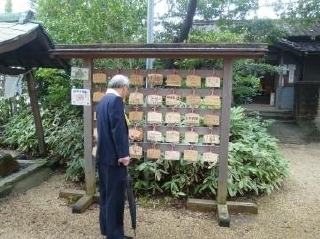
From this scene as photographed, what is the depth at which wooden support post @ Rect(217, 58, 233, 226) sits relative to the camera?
4691 mm

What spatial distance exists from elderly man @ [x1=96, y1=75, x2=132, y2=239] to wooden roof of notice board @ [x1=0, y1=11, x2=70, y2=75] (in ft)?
5.38

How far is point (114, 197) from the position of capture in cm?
370

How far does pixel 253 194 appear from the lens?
5.60 m

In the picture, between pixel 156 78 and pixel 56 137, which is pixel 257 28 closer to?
pixel 156 78

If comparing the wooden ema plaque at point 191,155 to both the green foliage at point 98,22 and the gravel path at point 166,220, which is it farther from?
the green foliage at point 98,22

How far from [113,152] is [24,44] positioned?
7.91ft

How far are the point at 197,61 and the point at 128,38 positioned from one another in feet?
6.20

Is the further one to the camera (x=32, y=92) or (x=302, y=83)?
(x=302, y=83)

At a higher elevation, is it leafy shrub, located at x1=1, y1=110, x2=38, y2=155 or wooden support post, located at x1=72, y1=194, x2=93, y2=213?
leafy shrub, located at x1=1, y1=110, x2=38, y2=155

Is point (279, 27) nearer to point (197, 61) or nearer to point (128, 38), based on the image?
point (197, 61)

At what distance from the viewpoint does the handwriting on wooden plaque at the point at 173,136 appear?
16.2 ft

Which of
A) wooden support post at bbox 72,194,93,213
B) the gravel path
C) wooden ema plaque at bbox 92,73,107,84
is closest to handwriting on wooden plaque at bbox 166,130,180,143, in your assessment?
the gravel path

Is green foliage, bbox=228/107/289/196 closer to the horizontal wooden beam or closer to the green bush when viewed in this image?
the horizontal wooden beam

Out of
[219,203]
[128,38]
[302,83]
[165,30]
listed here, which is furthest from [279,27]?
[219,203]
